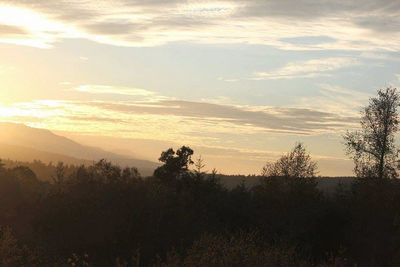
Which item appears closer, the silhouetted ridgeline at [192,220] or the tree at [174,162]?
the silhouetted ridgeline at [192,220]

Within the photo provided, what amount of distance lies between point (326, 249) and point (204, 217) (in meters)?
9.43

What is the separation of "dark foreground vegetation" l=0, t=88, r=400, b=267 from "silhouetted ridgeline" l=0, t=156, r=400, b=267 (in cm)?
7

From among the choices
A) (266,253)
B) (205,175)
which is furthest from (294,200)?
(266,253)

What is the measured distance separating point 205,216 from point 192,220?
2753 millimetres

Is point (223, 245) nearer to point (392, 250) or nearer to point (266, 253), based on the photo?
point (266, 253)

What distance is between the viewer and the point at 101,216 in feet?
104

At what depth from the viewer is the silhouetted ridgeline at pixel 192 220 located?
24.3 metres

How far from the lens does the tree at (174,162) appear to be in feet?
184

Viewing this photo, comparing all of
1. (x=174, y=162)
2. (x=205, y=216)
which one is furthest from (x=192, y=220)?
(x=174, y=162)

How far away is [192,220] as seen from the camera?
35938 millimetres

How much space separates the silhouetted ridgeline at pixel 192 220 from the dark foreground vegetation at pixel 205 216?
7cm

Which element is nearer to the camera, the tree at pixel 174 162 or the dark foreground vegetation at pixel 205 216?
the dark foreground vegetation at pixel 205 216

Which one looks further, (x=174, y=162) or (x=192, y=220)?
(x=174, y=162)

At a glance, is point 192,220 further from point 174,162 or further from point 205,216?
point 174,162
